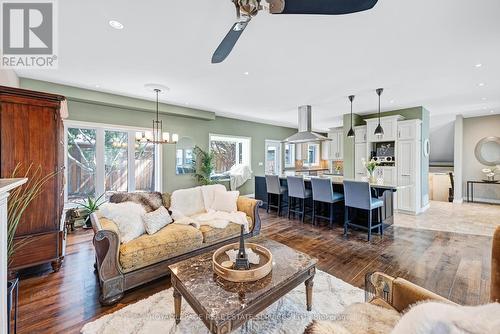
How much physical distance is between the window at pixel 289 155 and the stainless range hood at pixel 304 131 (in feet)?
11.3

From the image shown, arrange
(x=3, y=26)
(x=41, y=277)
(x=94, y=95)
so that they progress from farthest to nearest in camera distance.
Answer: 1. (x=94, y=95)
2. (x=41, y=277)
3. (x=3, y=26)

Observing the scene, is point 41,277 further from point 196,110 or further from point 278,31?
point 196,110

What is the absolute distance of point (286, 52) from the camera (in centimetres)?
269

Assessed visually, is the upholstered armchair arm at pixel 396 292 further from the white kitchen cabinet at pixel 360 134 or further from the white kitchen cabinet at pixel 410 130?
the white kitchen cabinet at pixel 360 134

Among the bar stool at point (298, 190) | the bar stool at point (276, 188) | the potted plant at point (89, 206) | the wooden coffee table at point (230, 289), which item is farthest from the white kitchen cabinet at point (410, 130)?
the potted plant at point (89, 206)

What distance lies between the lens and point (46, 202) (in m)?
2.50

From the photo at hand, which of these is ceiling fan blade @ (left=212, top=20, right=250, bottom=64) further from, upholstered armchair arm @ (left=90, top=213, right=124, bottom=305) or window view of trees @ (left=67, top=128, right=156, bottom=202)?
window view of trees @ (left=67, top=128, right=156, bottom=202)

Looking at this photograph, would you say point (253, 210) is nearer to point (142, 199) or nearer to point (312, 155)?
point (142, 199)

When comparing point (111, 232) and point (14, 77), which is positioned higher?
point (14, 77)

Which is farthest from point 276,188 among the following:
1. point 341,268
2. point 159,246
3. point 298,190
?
point 159,246

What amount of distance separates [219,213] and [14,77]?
3.69 m

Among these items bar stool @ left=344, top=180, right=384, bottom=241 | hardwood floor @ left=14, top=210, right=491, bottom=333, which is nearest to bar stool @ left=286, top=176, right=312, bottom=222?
hardwood floor @ left=14, top=210, right=491, bottom=333

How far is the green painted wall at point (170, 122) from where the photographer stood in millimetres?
4172

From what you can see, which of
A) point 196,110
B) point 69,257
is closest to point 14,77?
point 69,257
